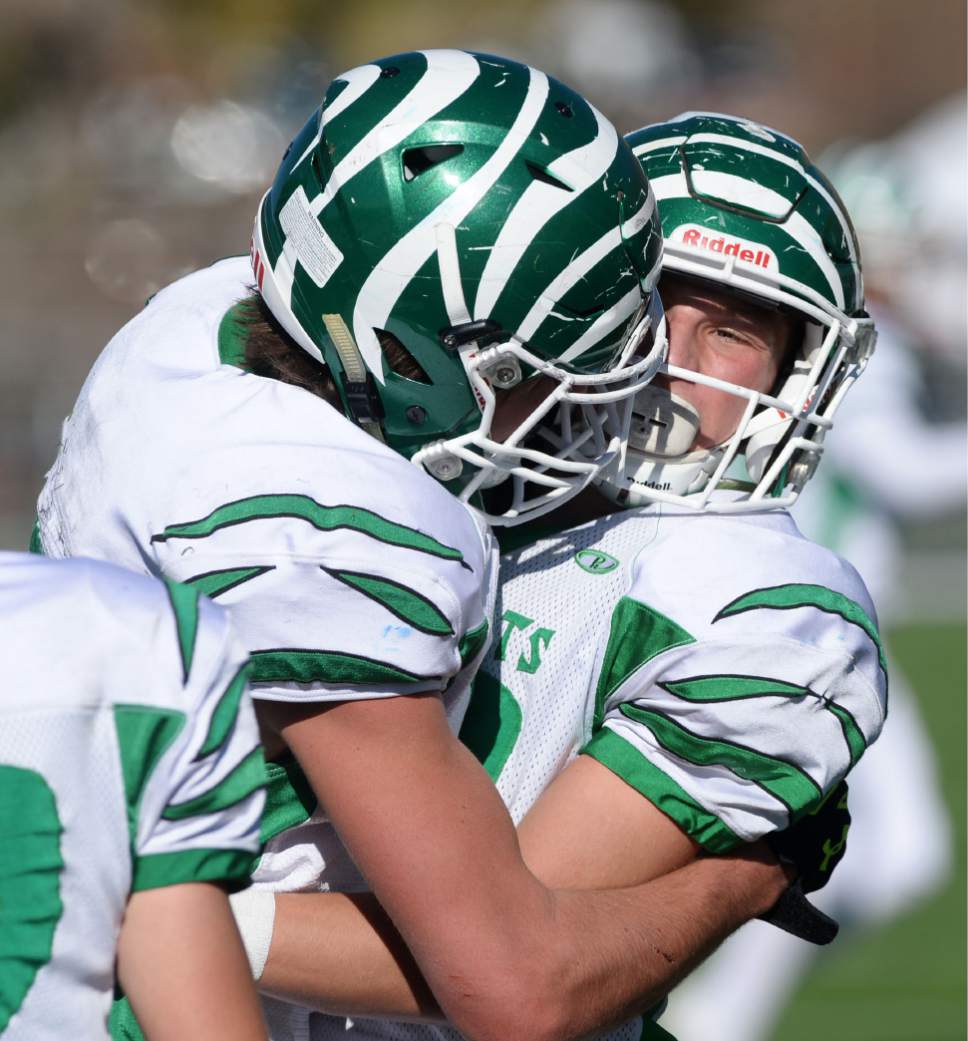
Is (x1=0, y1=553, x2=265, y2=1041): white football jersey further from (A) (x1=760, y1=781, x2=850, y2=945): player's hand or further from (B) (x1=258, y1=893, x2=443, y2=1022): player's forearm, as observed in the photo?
(A) (x1=760, y1=781, x2=850, y2=945): player's hand

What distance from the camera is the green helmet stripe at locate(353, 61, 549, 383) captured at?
1.80 m

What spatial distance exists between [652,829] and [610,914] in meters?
0.14

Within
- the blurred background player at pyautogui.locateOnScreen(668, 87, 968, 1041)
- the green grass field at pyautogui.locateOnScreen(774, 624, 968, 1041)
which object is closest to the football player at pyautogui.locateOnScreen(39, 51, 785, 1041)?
the blurred background player at pyautogui.locateOnScreen(668, 87, 968, 1041)

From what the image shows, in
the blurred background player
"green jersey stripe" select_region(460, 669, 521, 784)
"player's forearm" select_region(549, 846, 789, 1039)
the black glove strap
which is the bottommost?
the blurred background player

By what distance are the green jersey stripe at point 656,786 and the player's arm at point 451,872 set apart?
184 millimetres

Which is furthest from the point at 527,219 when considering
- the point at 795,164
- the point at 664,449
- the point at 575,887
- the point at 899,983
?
the point at 899,983

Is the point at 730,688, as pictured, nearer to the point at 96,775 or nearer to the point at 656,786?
the point at 656,786

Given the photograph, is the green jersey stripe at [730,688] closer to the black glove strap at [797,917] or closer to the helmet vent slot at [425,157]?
the black glove strap at [797,917]

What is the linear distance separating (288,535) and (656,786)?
526 millimetres

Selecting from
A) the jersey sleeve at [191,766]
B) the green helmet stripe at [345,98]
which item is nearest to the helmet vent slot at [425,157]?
the green helmet stripe at [345,98]

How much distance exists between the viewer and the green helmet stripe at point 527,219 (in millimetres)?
1814

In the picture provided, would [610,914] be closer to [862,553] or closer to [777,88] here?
[862,553]

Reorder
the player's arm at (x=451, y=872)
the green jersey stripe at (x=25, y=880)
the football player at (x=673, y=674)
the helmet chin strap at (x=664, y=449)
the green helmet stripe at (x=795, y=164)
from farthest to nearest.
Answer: the green helmet stripe at (x=795, y=164) < the helmet chin strap at (x=664, y=449) < the football player at (x=673, y=674) < the player's arm at (x=451, y=872) < the green jersey stripe at (x=25, y=880)

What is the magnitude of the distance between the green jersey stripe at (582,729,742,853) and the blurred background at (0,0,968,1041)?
2.68m
